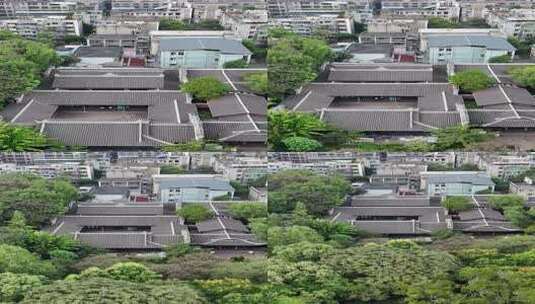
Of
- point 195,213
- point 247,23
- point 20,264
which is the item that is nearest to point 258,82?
point 247,23

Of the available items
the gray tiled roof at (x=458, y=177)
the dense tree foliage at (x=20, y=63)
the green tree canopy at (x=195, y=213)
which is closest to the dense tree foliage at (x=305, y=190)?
the green tree canopy at (x=195, y=213)

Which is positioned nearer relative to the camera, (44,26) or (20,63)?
(20,63)

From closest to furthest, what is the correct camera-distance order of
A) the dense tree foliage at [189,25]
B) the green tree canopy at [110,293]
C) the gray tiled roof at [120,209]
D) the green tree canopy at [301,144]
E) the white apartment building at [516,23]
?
the green tree canopy at [110,293] < the green tree canopy at [301,144] < the gray tiled roof at [120,209] < the white apartment building at [516,23] < the dense tree foliage at [189,25]

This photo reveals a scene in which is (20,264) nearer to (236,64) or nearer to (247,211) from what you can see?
(247,211)

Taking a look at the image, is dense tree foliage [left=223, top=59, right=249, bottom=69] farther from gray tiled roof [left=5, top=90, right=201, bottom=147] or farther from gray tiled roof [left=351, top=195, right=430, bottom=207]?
gray tiled roof [left=351, top=195, right=430, bottom=207]

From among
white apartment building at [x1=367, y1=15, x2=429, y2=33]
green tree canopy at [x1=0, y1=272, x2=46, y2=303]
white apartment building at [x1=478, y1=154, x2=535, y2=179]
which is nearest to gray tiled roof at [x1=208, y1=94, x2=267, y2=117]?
white apartment building at [x1=367, y1=15, x2=429, y2=33]

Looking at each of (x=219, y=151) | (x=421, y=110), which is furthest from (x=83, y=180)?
(x=421, y=110)

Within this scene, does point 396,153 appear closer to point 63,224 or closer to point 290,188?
point 290,188

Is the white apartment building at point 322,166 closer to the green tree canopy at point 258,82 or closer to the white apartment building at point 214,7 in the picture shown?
the green tree canopy at point 258,82
